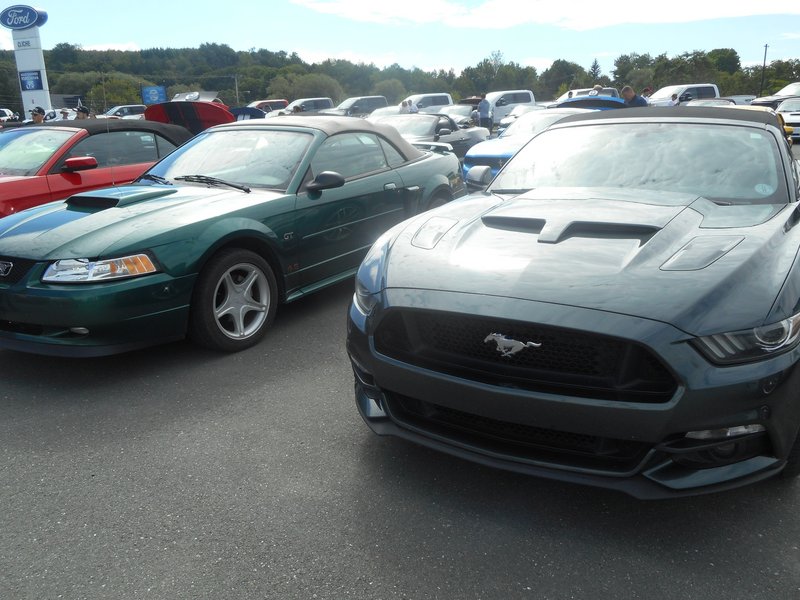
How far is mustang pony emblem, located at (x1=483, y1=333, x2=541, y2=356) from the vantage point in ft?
7.47

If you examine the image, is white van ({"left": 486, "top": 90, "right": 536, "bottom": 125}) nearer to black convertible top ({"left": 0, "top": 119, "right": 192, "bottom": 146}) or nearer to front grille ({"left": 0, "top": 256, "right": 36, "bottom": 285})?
black convertible top ({"left": 0, "top": 119, "right": 192, "bottom": 146})

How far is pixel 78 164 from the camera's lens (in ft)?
19.5

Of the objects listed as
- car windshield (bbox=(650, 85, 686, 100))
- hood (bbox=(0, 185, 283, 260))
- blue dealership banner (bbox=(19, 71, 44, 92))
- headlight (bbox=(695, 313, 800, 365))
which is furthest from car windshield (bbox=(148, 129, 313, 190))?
car windshield (bbox=(650, 85, 686, 100))

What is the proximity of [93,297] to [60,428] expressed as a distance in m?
0.74

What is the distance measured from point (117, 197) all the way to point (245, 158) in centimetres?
107

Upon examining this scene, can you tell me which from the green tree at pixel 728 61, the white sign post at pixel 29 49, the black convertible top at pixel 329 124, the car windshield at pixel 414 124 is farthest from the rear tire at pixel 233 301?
the green tree at pixel 728 61

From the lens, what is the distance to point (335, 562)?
7.35ft

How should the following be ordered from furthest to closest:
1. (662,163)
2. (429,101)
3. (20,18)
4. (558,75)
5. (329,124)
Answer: (558,75)
(429,101)
(20,18)
(329,124)
(662,163)

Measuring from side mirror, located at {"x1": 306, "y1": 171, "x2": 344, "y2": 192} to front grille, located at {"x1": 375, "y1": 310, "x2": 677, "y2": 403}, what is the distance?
2.27m

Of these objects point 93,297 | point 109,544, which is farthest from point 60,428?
point 109,544

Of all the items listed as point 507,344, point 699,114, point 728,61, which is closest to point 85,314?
point 507,344

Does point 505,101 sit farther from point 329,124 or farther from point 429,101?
point 329,124

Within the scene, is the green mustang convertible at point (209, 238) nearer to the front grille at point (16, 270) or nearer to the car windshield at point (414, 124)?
the front grille at point (16, 270)

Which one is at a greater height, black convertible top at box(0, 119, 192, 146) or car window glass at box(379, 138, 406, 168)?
black convertible top at box(0, 119, 192, 146)
